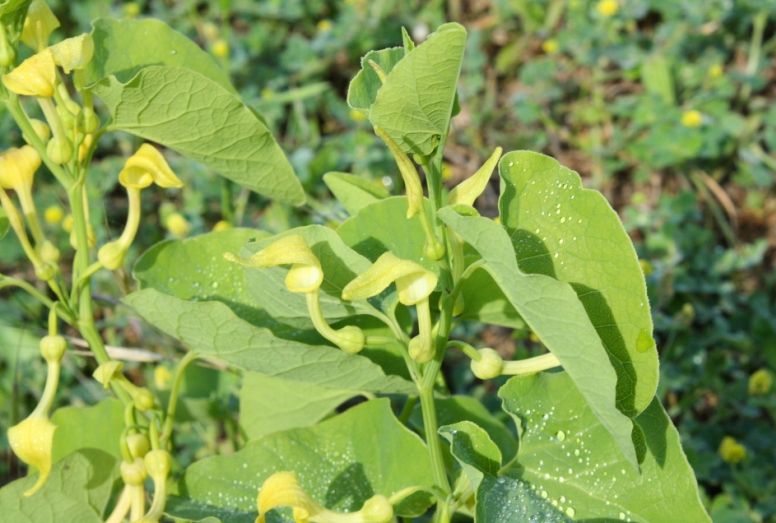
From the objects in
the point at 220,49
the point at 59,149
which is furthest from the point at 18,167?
the point at 220,49

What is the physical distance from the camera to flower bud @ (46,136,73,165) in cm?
74

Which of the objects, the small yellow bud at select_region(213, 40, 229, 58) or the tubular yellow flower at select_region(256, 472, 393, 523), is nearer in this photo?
the tubular yellow flower at select_region(256, 472, 393, 523)

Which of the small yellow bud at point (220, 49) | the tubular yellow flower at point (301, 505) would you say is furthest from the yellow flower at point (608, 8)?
the tubular yellow flower at point (301, 505)

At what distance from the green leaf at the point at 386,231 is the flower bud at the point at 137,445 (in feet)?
1.00

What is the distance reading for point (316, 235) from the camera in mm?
660

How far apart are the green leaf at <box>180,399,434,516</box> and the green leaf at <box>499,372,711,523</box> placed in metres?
0.16

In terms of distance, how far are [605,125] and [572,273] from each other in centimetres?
167

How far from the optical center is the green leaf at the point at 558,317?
0.53m

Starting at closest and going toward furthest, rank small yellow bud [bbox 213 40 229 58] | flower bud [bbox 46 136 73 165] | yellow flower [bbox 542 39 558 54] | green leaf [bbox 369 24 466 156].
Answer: green leaf [bbox 369 24 466 156] → flower bud [bbox 46 136 73 165] → small yellow bud [bbox 213 40 229 58] → yellow flower [bbox 542 39 558 54]

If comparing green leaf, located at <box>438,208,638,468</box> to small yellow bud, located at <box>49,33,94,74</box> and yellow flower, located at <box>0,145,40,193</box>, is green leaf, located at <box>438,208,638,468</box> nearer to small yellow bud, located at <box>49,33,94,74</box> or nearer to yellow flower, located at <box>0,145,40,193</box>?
small yellow bud, located at <box>49,33,94,74</box>

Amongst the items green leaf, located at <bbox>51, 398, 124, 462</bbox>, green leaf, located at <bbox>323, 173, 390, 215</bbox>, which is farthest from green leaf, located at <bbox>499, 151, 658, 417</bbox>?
green leaf, located at <bbox>51, 398, 124, 462</bbox>

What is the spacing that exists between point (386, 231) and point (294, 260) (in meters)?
0.18

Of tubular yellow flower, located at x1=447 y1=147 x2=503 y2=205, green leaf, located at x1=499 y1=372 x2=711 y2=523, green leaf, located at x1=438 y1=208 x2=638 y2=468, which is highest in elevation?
tubular yellow flower, located at x1=447 y1=147 x2=503 y2=205

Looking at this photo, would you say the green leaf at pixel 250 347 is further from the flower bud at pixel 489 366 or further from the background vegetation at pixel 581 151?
the background vegetation at pixel 581 151
